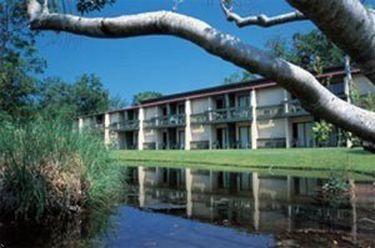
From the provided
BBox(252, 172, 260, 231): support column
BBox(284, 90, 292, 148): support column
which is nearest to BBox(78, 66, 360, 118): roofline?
BBox(284, 90, 292, 148): support column

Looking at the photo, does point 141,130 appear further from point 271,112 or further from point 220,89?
point 271,112

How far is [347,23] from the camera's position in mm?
2502

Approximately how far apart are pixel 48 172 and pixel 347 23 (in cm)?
968

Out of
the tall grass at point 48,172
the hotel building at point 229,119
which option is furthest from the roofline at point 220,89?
the tall grass at point 48,172

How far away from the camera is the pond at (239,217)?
31.7ft

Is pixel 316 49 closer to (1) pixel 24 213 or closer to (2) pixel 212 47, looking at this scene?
(1) pixel 24 213

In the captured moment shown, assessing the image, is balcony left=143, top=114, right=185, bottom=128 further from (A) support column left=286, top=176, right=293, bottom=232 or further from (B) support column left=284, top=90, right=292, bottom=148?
(A) support column left=286, top=176, right=293, bottom=232

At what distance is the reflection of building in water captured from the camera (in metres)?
11.6

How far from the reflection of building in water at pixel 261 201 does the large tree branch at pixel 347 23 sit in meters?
8.14

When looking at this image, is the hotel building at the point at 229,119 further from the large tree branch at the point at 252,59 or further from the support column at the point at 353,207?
the large tree branch at the point at 252,59

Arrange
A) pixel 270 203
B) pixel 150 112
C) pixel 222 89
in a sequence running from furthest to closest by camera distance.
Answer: pixel 150 112
pixel 222 89
pixel 270 203

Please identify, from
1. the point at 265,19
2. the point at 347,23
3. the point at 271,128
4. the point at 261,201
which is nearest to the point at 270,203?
the point at 261,201

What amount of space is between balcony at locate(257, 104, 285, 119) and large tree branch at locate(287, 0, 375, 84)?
140 ft

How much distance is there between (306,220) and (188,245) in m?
3.33
